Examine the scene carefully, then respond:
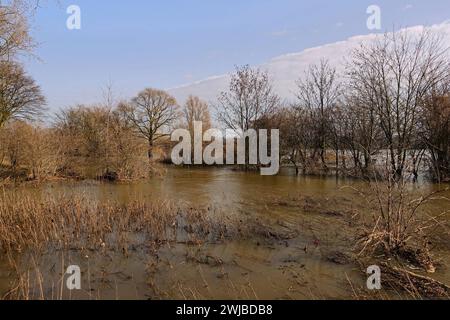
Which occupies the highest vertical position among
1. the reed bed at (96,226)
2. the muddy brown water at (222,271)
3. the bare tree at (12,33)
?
the bare tree at (12,33)

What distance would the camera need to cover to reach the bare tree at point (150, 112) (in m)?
31.1

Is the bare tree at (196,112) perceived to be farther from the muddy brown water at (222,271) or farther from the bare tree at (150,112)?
the muddy brown water at (222,271)

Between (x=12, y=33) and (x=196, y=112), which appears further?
(x=196, y=112)

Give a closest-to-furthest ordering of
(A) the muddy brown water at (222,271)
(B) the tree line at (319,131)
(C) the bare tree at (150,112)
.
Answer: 1. (A) the muddy brown water at (222,271)
2. (B) the tree line at (319,131)
3. (C) the bare tree at (150,112)

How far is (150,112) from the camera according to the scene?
3130 centimetres

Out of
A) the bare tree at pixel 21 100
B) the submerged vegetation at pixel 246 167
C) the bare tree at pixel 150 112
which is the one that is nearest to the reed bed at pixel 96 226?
the submerged vegetation at pixel 246 167

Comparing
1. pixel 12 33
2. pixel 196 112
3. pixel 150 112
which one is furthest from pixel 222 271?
pixel 196 112

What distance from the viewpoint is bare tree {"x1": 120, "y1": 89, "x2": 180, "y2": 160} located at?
1223 inches

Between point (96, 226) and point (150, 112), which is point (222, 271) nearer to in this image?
point (96, 226)

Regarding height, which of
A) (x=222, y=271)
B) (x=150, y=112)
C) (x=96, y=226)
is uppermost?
(x=150, y=112)
